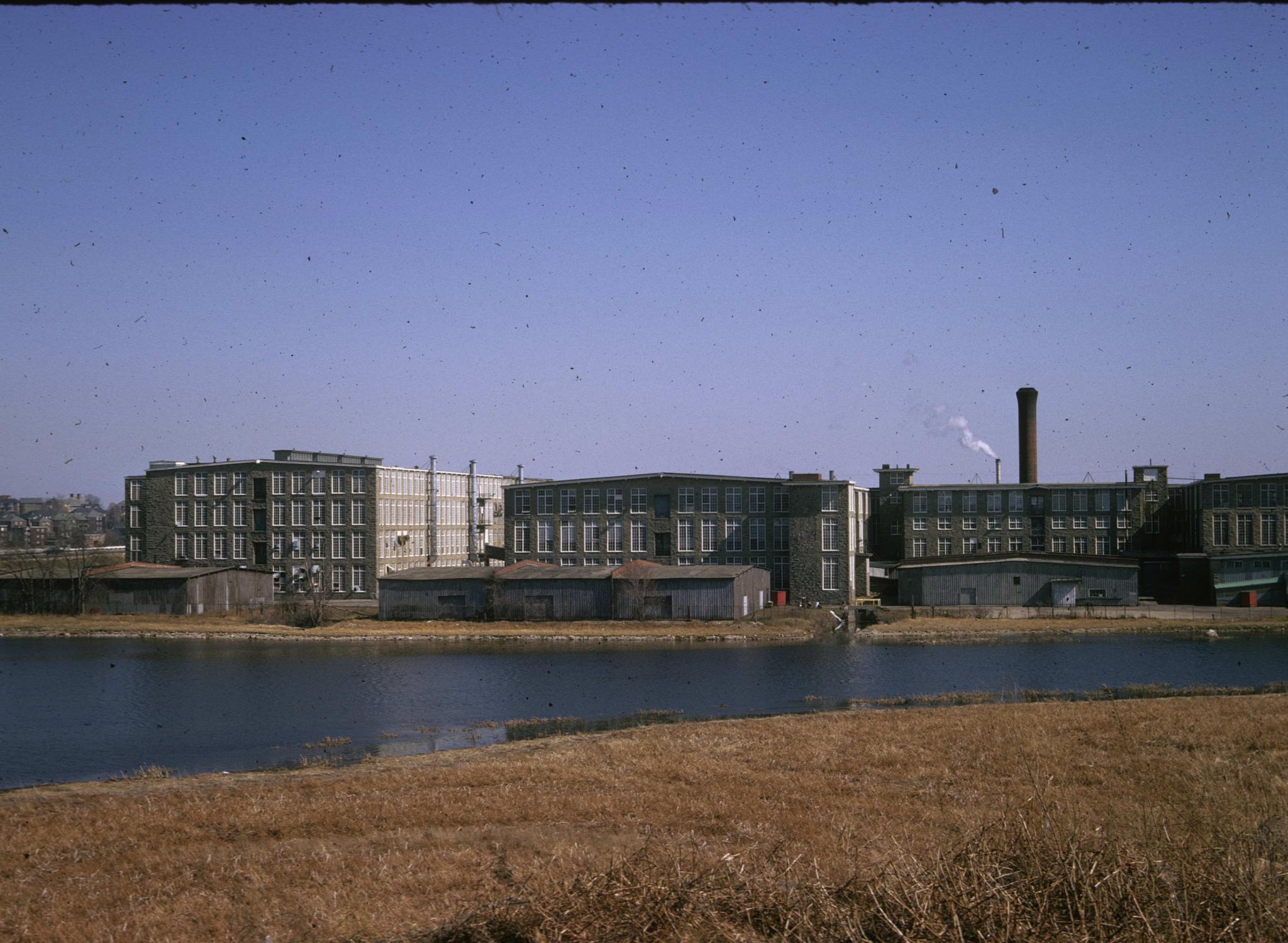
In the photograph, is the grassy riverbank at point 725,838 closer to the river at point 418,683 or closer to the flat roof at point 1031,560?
the river at point 418,683

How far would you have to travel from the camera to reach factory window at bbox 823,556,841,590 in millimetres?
60125

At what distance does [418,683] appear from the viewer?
38594 mm

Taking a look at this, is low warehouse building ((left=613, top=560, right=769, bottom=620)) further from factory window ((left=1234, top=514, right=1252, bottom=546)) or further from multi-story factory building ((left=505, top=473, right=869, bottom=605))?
factory window ((left=1234, top=514, right=1252, bottom=546))

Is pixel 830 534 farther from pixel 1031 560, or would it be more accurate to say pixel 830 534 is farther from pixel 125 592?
pixel 125 592

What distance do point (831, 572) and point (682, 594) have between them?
9.47 metres

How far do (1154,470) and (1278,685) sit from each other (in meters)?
39.3

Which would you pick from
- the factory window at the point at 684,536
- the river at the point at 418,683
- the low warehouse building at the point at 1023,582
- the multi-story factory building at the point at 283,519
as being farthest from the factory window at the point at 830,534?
the multi-story factory building at the point at 283,519

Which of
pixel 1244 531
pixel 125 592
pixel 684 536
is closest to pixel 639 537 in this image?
pixel 684 536

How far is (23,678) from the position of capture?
4000 centimetres

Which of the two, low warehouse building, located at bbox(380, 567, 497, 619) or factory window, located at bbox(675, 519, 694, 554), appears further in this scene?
factory window, located at bbox(675, 519, 694, 554)

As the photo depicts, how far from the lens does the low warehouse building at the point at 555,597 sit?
56.9 metres

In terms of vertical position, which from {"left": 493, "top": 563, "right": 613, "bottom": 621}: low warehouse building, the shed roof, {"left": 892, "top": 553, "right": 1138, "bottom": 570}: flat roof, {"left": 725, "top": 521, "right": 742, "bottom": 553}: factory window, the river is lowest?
the river

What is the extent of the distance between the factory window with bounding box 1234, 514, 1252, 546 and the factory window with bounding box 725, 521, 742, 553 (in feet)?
95.0

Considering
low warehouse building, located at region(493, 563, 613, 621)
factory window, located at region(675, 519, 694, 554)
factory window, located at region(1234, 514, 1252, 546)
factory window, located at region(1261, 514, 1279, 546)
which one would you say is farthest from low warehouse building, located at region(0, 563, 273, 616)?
factory window, located at region(1261, 514, 1279, 546)
